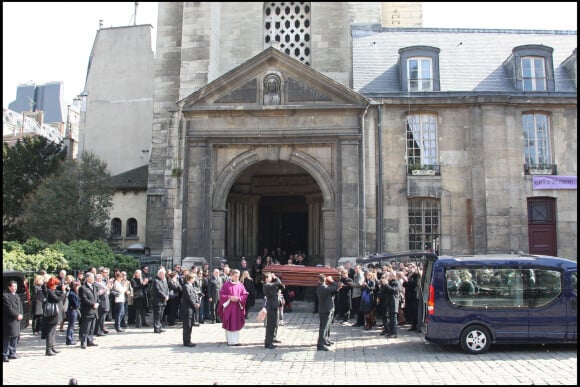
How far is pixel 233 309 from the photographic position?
1241 cm

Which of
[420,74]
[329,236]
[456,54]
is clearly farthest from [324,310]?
[456,54]

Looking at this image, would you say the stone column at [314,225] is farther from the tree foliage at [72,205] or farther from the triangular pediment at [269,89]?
the tree foliage at [72,205]

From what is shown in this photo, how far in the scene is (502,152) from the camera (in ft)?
67.6

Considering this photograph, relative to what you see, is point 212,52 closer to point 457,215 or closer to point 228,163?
point 228,163

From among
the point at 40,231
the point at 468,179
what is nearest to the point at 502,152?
the point at 468,179

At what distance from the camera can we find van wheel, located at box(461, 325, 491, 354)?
36.3 feet

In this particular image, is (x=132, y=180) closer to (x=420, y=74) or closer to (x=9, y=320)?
(x=420, y=74)

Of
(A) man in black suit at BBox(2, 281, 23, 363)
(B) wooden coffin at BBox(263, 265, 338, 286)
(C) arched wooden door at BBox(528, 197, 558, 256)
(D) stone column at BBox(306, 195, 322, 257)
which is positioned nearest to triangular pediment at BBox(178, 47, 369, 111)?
(D) stone column at BBox(306, 195, 322, 257)

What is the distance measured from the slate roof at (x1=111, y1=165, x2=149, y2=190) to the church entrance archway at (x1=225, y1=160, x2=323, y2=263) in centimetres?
876

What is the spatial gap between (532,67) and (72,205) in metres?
21.1

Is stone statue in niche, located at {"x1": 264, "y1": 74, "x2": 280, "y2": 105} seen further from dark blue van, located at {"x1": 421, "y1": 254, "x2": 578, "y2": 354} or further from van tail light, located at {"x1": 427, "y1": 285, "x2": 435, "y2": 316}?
van tail light, located at {"x1": 427, "y1": 285, "x2": 435, "y2": 316}

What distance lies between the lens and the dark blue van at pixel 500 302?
11.1 meters

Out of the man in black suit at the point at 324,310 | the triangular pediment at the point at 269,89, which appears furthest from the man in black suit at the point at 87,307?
the triangular pediment at the point at 269,89

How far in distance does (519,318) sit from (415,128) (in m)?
11.1
